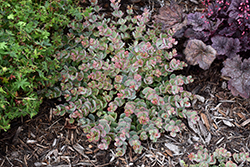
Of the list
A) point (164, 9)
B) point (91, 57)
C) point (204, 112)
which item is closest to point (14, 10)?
Result: point (91, 57)

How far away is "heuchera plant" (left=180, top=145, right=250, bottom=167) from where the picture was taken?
2.14 meters

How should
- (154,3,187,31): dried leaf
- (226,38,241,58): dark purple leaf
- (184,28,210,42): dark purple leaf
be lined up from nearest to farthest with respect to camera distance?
1. (226,38,241,58): dark purple leaf
2. (184,28,210,42): dark purple leaf
3. (154,3,187,31): dried leaf

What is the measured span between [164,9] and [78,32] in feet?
3.53

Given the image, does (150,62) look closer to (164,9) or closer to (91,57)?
(91,57)

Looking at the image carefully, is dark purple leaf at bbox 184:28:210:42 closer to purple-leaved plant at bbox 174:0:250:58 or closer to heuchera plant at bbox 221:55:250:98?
purple-leaved plant at bbox 174:0:250:58

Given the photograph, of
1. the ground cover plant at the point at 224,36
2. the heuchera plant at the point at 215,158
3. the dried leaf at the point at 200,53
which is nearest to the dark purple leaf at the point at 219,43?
the ground cover plant at the point at 224,36

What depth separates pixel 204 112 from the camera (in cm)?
255

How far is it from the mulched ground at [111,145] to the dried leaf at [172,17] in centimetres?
90

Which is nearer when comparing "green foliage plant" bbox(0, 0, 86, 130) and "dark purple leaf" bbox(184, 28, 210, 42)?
"green foliage plant" bbox(0, 0, 86, 130)

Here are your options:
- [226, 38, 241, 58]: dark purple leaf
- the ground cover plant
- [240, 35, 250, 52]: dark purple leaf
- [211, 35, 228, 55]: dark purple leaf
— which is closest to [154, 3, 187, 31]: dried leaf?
the ground cover plant

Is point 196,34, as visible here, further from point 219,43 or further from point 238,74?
point 238,74

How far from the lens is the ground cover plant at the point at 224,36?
93.7 inches

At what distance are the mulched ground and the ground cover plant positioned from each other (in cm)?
33

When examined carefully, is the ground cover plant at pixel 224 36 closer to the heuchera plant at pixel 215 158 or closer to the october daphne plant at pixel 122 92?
the october daphne plant at pixel 122 92
